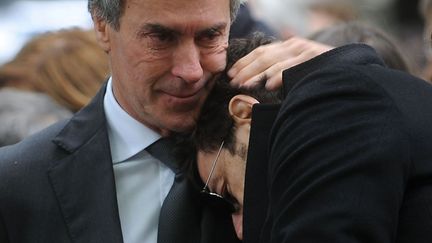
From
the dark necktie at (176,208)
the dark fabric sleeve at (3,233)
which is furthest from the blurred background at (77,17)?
the dark fabric sleeve at (3,233)

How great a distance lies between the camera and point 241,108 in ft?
10.3

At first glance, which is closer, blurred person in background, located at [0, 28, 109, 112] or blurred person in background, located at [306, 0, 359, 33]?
blurred person in background, located at [0, 28, 109, 112]

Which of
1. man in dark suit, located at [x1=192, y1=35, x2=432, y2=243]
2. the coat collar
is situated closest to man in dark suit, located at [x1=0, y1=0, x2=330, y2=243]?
the coat collar

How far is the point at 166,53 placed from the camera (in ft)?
10.5

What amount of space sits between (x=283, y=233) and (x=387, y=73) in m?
0.49

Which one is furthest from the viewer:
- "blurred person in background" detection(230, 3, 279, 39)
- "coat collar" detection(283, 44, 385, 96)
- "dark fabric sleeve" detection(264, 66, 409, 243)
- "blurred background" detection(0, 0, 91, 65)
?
"blurred background" detection(0, 0, 91, 65)

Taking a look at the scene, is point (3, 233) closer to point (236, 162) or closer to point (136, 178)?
point (136, 178)

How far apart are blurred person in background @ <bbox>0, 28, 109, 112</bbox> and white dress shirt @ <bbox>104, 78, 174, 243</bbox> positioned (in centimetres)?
142

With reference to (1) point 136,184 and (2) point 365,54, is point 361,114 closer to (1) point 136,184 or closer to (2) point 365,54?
(2) point 365,54

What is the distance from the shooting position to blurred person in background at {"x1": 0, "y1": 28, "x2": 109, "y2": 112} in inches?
193

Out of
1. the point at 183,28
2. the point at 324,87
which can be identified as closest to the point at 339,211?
the point at 324,87

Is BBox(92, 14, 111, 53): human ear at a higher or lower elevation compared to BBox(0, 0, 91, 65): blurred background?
higher

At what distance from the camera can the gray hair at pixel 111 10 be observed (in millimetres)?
3268

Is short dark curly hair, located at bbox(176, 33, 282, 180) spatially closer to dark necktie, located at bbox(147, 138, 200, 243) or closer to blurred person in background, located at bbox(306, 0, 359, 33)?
dark necktie, located at bbox(147, 138, 200, 243)
